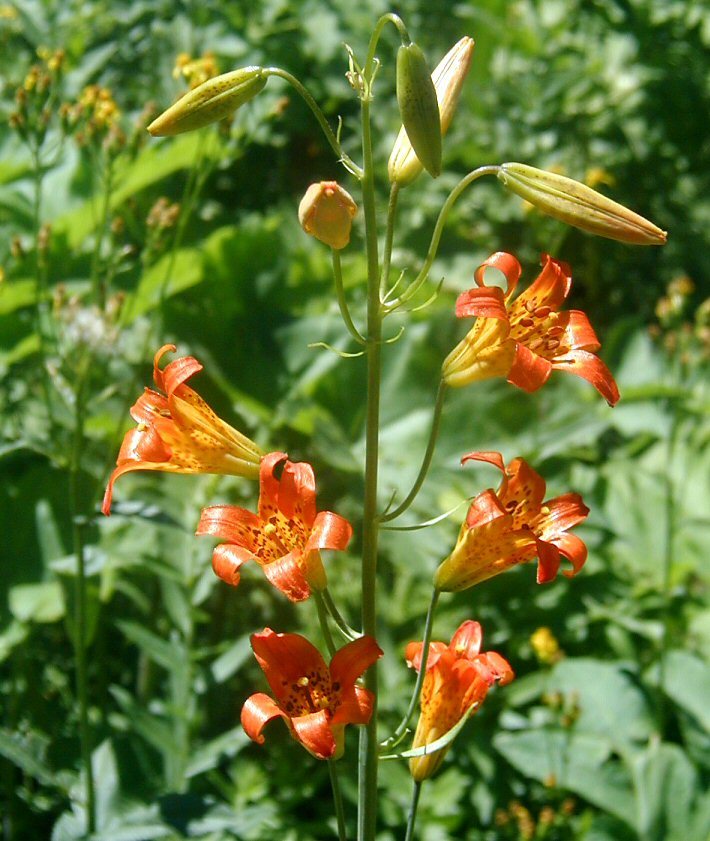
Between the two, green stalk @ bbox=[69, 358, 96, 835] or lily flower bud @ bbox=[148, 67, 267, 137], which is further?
green stalk @ bbox=[69, 358, 96, 835]

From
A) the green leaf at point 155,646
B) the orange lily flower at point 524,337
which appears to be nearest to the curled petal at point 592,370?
the orange lily flower at point 524,337

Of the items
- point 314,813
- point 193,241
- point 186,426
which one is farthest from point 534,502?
point 193,241

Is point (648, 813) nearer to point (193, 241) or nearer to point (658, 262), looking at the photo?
point (193, 241)

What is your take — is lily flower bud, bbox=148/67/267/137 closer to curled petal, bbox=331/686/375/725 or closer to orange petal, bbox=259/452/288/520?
orange petal, bbox=259/452/288/520

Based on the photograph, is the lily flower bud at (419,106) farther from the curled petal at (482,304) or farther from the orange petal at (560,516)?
the orange petal at (560,516)

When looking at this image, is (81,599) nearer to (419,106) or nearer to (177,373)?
(177,373)

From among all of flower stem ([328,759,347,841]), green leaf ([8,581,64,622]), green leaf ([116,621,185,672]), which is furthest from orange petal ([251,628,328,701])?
green leaf ([8,581,64,622])
